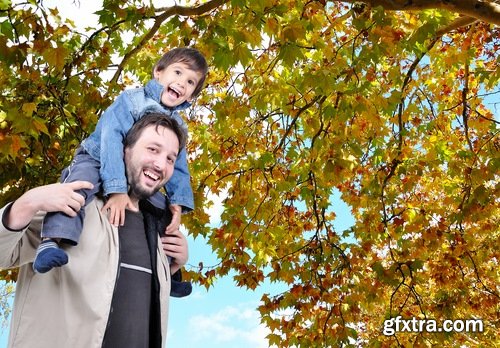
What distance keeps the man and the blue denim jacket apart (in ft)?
0.17

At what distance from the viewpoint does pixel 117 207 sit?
176 centimetres

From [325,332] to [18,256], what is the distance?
4.28 meters

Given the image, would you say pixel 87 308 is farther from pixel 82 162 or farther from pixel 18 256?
pixel 82 162

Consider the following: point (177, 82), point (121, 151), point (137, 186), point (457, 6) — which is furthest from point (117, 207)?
point (457, 6)

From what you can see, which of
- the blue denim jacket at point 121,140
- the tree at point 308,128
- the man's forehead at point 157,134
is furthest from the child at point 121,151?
the tree at point 308,128

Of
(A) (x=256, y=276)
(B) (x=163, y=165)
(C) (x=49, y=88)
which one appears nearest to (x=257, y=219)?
(A) (x=256, y=276)

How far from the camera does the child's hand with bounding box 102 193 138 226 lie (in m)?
1.75

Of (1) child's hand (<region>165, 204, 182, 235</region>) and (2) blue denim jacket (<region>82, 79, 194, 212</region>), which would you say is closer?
(2) blue denim jacket (<region>82, 79, 194, 212</region>)

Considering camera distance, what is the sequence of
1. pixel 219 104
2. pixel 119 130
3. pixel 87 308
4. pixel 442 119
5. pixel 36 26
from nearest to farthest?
pixel 87 308 → pixel 119 130 → pixel 36 26 → pixel 219 104 → pixel 442 119

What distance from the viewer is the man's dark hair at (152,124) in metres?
1.83

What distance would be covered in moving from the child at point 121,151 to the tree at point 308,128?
1.70m

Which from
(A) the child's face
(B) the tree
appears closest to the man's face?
(A) the child's face

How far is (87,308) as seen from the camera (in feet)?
5.09

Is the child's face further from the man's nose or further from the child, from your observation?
the man's nose
